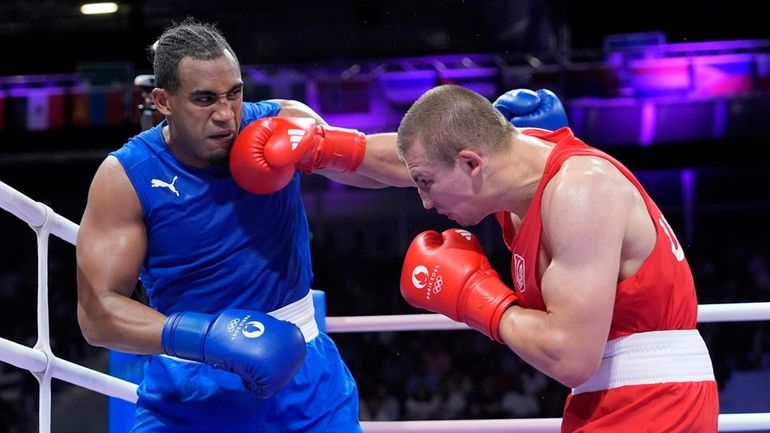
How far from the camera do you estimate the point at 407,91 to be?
904 centimetres

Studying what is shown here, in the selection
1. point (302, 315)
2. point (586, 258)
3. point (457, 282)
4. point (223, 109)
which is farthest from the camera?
point (302, 315)

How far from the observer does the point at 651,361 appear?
178 cm

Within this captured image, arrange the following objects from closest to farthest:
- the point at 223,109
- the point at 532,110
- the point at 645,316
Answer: the point at 645,316
the point at 223,109
the point at 532,110

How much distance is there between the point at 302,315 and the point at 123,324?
1.47 ft

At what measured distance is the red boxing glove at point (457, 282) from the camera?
183cm

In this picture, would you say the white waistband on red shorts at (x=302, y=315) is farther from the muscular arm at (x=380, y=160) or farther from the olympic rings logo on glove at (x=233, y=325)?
the muscular arm at (x=380, y=160)

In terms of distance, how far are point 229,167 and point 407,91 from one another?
694cm

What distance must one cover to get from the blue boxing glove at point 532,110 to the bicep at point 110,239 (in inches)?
44.0

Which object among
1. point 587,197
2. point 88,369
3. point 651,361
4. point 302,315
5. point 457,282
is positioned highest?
point 587,197

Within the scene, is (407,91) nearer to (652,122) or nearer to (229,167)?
(652,122)

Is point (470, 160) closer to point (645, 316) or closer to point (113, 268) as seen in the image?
point (645, 316)

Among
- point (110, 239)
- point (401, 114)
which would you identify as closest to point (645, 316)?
point (110, 239)

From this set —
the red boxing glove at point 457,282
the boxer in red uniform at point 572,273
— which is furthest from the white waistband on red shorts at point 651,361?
the red boxing glove at point 457,282

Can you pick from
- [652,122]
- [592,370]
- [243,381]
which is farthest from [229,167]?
[652,122]
